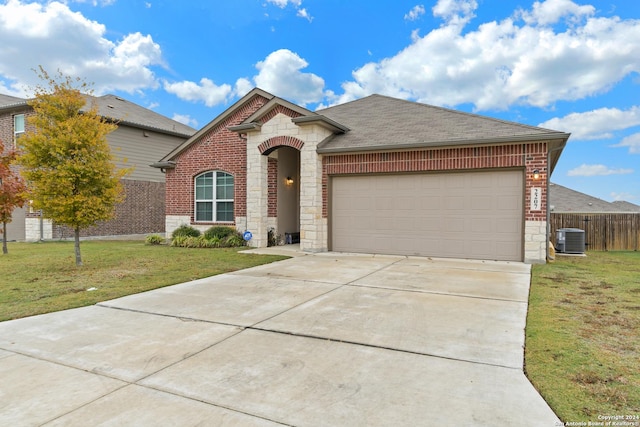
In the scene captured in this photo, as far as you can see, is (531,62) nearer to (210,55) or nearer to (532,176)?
(532,176)

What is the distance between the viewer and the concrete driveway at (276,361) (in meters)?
2.61

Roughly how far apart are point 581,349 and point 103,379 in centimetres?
450

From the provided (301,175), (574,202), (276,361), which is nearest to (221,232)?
(301,175)

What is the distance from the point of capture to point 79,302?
18.7 ft

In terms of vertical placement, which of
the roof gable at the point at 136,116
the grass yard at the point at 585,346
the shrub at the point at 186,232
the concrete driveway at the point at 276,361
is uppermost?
the roof gable at the point at 136,116

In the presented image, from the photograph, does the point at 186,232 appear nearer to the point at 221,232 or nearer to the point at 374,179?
the point at 221,232

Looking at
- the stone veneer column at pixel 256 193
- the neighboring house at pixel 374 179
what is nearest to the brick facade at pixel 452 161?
the neighboring house at pixel 374 179

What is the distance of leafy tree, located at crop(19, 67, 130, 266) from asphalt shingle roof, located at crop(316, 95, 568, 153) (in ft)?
20.0

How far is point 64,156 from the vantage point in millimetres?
8477

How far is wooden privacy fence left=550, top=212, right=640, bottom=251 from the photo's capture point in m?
13.8

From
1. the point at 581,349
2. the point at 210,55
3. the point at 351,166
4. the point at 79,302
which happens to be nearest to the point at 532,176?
the point at 351,166

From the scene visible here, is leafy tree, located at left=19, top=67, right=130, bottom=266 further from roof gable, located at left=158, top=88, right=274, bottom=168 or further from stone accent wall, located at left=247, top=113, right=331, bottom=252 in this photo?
roof gable, located at left=158, top=88, right=274, bottom=168

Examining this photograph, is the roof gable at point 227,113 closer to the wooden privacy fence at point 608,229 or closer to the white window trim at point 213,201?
the white window trim at point 213,201

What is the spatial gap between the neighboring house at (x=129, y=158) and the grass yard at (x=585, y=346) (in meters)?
17.3
